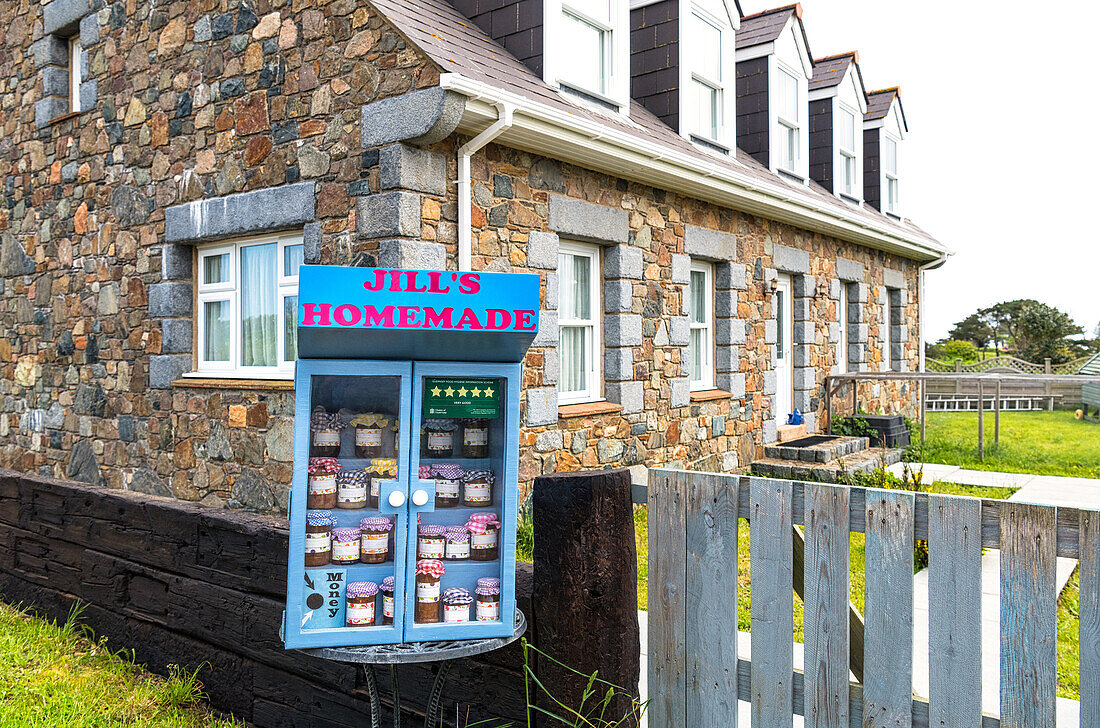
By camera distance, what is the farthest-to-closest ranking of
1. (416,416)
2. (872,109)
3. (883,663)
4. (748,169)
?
1. (872,109)
2. (748,169)
3. (416,416)
4. (883,663)

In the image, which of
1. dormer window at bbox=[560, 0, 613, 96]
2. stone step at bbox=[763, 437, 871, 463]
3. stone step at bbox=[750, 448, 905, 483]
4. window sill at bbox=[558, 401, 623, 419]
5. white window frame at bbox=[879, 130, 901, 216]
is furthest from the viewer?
white window frame at bbox=[879, 130, 901, 216]

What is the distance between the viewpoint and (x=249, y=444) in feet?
23.2

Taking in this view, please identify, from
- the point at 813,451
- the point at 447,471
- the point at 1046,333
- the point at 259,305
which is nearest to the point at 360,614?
the point at 447,471

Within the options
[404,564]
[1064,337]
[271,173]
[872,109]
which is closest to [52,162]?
[271,173]

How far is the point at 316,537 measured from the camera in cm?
295

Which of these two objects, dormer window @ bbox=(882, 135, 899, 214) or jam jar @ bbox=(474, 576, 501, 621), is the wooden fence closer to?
jam jar @ bbox=(474, 576, 501, 621)

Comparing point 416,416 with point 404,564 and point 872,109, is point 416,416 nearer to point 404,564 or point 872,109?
point 404,564

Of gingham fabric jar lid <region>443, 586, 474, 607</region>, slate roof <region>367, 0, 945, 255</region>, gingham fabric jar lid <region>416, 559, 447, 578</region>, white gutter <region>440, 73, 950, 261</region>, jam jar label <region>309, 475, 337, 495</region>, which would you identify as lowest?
gingham fabric jar lid <region>443, 586, 474, 607</region>

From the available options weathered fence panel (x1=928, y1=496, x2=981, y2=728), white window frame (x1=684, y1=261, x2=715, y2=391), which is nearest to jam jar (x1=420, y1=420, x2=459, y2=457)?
weathered fence panel (x1=928, y1=496, x2=981, y2=728)

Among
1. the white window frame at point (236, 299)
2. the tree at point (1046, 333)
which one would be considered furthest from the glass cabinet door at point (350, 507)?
the tree at point (1046, 333)

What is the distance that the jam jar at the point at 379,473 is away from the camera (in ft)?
9.86

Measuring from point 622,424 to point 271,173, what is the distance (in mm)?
3760

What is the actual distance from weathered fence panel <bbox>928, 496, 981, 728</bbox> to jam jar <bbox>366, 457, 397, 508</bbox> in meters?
1.74

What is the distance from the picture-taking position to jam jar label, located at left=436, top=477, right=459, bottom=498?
304cm
